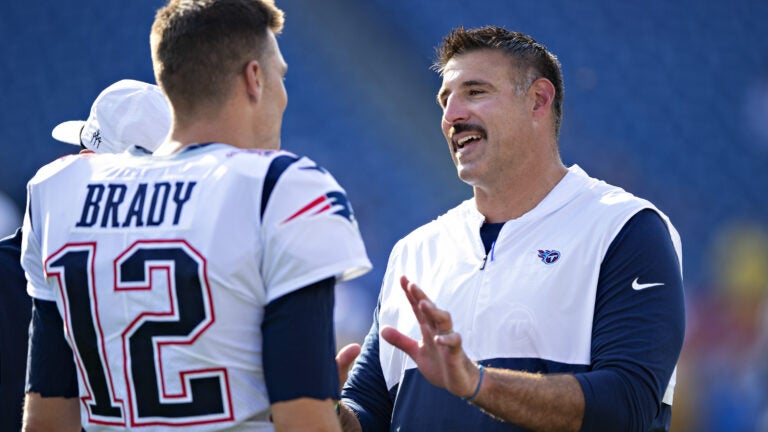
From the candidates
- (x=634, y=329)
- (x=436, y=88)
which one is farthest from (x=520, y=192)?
(x=436, y=88)

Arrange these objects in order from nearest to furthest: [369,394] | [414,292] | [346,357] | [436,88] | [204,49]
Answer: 1. [204,49]
2. [414,292]
3. [346,357]
4. [369,394]
5. [436,88]

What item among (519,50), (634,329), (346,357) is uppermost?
(519,50)

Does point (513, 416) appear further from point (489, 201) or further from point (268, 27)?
point (268, 27)

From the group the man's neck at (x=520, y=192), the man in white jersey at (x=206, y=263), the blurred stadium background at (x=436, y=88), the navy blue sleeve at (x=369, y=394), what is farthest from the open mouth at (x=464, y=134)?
the blurred stadium background at (x=436, y=88)

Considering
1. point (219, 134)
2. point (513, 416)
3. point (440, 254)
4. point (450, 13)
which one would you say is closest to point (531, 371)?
point (513, 416)

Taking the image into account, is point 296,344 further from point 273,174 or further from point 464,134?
point 464,134

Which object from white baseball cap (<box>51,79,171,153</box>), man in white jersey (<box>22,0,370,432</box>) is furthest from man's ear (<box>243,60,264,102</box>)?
white baseball cap (<box>51,79,171,153</box>)

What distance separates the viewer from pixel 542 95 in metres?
2.76

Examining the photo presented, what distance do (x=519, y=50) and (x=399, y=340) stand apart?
1202 mm

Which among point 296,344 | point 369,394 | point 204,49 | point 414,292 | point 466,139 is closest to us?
point 296,344

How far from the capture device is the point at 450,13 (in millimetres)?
7500

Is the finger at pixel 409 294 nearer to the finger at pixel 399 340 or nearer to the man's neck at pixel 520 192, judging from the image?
the finger at pixel 399 340

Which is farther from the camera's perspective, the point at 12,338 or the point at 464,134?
the point at 464,134

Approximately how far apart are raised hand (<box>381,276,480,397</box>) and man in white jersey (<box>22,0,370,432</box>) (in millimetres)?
228
